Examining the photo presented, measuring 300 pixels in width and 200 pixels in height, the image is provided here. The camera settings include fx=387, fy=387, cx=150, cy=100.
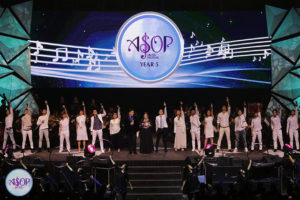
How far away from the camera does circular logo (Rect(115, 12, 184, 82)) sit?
1544 centimetres

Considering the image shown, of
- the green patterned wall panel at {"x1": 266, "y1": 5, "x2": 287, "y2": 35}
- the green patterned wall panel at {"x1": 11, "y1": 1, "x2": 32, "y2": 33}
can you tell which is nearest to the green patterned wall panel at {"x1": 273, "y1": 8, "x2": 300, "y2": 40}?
the green patterned wall panel at {"x1": 266, "y1": 5, "x2": 287, "y2": 35}

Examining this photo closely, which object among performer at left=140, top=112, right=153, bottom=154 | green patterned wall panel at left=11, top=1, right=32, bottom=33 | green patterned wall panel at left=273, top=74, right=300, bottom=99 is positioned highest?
green patterned wall panel at left=11, top=1, right=32, bottom=33

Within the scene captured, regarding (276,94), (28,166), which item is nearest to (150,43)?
(276,94)

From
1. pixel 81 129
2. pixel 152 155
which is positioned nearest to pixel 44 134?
pixel 81 129

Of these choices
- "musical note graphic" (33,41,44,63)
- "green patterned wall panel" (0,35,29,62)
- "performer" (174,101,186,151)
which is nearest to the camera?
"performer" (174,101,186,151)

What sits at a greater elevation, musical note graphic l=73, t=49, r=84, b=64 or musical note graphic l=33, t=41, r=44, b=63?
musical note graphic l=33, t=41, r=44, b=63

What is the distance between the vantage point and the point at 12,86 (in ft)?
52.3

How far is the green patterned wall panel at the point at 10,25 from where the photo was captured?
15766mm

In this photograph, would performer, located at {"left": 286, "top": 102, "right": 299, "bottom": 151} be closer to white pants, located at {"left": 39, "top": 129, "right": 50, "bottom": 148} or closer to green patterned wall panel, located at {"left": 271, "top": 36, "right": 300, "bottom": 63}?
green patterned wall panel, located at {"left": 271, "top": 36, "right": 300, "bottom": 63}

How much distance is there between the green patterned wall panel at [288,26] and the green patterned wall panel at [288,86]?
5.64ft

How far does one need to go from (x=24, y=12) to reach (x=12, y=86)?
121 inches

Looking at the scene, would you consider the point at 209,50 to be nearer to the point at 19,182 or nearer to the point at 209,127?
the point at 209,127

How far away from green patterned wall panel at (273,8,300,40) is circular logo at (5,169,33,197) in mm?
11513

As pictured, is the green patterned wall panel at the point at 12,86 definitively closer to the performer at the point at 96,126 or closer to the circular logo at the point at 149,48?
the performer at the point at 96,126
